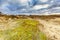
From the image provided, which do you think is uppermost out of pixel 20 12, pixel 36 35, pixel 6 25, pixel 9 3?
pixel 9 3

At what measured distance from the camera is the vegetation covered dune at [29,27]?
2582mm

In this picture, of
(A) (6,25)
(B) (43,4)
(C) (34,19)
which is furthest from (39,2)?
(A) (6,25)

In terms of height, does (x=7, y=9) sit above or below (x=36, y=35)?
above

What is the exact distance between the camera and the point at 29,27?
285cm

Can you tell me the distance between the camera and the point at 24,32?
263 centimetres

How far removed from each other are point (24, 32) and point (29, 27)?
25cm

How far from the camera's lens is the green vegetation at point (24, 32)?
2.53m

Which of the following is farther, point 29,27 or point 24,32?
point 29,27

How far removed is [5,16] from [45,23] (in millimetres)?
834

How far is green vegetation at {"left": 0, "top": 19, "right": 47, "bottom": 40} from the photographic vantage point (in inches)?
99.5

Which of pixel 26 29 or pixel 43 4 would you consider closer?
pixel 26 29

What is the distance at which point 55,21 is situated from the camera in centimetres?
304

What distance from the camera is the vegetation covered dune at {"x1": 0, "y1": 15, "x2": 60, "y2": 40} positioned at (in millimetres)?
2582

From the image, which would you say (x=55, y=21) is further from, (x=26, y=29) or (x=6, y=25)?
(x=6, y=25)
